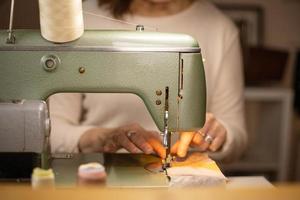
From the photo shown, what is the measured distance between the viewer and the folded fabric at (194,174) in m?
1.03

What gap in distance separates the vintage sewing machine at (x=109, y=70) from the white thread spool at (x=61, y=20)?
0.02m

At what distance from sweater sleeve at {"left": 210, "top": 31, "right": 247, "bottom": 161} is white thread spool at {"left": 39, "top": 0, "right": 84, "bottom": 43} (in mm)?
516

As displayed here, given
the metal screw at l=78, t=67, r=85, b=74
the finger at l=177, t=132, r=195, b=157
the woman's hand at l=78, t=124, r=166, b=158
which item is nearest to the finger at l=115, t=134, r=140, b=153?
the woman's hand at l=78, t=124, r=166, b=158

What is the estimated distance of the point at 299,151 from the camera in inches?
94.5

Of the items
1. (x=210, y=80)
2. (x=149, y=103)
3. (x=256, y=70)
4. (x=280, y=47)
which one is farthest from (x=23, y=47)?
(x=280, y=47)

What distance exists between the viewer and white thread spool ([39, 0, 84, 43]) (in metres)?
0.97

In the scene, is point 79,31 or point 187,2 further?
point 187,2

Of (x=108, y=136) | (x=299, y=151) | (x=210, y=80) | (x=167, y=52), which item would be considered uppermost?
(x=167, y=52)

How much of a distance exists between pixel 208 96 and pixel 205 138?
7.3 inches

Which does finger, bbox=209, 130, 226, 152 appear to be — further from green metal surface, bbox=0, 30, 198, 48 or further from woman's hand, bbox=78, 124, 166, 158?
green metal surface, bbox=0, 30, 198, 48

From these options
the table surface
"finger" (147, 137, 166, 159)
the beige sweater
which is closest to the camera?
the table surface

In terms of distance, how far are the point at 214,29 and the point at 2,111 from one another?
0.69 metres

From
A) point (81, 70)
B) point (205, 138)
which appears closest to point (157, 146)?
point (205, 138)

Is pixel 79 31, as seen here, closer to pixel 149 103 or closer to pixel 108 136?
pixel 149 103
